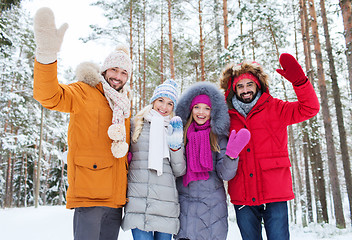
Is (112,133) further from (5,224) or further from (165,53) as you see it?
(165,53)

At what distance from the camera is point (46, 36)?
6.38ft

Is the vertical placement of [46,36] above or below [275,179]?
above

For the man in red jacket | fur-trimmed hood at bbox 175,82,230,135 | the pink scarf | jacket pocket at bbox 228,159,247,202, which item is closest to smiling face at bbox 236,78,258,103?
the man in red jacket

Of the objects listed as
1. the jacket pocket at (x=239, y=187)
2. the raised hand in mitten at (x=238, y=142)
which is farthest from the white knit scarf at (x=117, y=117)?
the jacket pocket at (x=239, y=187)

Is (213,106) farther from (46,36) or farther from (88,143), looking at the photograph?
(46,36)

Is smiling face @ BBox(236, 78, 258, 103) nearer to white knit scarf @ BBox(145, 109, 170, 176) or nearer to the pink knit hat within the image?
the pink knit hat

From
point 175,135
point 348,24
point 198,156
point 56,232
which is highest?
point 348,24

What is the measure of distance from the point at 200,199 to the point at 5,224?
834 cm

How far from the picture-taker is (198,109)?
3.11 meters

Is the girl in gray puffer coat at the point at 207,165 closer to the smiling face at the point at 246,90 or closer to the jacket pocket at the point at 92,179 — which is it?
the smiling face at the point at 246,90

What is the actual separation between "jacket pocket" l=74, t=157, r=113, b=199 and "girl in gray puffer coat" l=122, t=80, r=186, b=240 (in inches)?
13.5

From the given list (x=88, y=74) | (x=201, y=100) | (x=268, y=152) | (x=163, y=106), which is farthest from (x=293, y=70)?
(x=88, y=74)

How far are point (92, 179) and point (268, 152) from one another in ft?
6.06

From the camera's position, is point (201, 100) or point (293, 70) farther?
point (201, 100)
